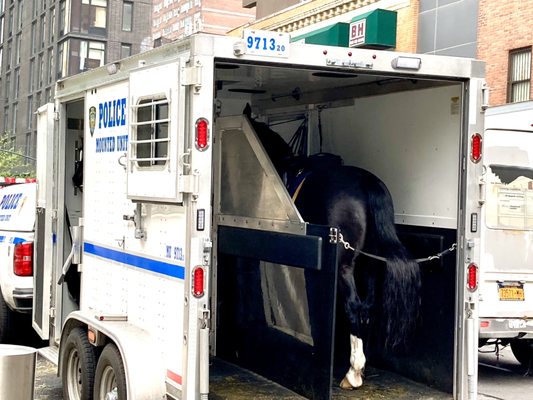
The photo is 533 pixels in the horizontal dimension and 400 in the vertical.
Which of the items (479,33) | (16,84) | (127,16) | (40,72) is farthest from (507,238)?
(16,84)

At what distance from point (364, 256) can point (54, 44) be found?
53506mm

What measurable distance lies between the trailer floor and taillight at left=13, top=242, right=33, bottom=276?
2.97 meters

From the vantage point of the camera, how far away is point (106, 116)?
621 centimetres

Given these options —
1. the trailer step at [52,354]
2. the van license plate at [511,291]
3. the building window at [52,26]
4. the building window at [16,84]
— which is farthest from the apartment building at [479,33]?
the building window at [16,84]

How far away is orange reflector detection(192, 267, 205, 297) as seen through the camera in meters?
4.86

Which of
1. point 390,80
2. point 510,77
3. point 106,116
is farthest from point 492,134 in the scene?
point 510,77

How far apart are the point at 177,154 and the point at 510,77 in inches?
689

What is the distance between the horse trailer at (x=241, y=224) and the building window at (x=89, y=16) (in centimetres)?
4863

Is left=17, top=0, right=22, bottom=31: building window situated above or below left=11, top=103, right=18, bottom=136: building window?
above

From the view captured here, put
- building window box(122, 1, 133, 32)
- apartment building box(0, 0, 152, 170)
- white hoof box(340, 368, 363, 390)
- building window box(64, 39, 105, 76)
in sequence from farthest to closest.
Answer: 1. building window box(122, 1, 133, 32)
2. apartment building box(0, 0, 152, 170)
3. building window box(64, 39, 105, 76)
4. white hoof box(340, 368, 363, 390)

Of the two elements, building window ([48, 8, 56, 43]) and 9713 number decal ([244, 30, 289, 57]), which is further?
building window ([48, 8, 56, 43])

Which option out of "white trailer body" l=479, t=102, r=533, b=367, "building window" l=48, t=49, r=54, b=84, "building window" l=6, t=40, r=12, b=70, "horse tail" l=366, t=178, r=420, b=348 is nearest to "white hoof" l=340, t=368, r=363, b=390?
"horse tail" l=366, t=178, r=420, b=348

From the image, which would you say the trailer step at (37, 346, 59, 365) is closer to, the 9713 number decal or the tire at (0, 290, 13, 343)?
the tire at (0, 290, 13, 343)

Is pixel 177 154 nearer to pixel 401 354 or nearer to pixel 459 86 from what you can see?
pixel 459 86
